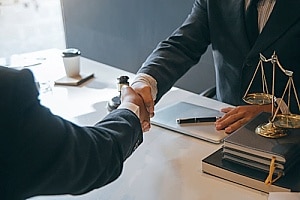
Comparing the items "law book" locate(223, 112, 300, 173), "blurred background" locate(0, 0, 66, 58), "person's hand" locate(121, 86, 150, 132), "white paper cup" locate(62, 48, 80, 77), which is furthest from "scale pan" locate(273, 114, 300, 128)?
"blurred background" locate(0, 0, 66, 58)

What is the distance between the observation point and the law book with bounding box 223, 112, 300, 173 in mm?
1252

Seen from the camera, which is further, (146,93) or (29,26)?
(29,26)

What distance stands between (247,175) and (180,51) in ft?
2.75

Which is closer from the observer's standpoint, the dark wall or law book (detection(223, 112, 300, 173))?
law book (detection(223, 112, 300, 173))

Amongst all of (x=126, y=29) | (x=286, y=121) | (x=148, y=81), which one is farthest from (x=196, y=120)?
(x=126, y=29)

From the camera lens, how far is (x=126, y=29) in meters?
3.31

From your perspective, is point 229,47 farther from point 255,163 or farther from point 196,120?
point 255,163

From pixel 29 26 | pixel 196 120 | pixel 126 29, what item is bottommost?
pixel 29 26

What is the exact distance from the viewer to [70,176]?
921mm

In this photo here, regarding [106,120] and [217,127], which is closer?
[106,120]

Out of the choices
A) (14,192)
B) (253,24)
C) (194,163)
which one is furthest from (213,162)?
(253,24)

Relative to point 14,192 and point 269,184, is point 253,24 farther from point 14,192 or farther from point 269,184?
point 14,192

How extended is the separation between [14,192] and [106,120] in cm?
37

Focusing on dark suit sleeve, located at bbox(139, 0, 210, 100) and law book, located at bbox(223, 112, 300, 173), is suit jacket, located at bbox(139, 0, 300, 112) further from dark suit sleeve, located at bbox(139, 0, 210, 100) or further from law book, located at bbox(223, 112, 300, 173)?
law book, located at bbox(223, 112, 300, 173)
